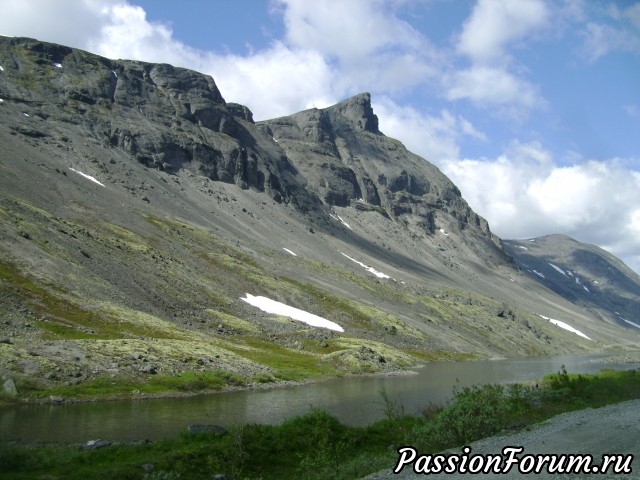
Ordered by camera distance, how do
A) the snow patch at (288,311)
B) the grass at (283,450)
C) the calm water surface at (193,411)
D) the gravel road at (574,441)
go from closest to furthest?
1. the gravel road at (574,441)
2. the grass at (283,450)
3. the calm water surface at (193,411)
4. the snow patch at (288,311)

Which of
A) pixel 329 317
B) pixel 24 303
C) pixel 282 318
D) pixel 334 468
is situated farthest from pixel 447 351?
pixel 334 468

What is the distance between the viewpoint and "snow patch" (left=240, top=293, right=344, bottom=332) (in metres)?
116

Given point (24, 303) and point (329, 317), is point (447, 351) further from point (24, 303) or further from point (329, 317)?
point (24, 303)

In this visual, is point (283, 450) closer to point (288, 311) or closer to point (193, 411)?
point (193, 411)

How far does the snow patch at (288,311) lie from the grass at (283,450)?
84.5 m

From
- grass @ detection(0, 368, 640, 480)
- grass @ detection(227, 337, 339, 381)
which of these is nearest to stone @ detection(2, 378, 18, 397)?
grass @ detection(0, 368, 640, 480)

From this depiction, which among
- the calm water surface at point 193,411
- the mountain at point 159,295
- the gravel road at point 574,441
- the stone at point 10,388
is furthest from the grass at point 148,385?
the gravel road at point 574,441

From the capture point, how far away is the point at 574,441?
21562mm

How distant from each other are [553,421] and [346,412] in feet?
69.7

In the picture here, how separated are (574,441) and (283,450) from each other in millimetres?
13264

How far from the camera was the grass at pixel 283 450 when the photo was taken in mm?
21281

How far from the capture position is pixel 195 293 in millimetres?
107125

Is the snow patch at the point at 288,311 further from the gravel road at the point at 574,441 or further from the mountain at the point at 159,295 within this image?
the gravel road at the point at 574,441

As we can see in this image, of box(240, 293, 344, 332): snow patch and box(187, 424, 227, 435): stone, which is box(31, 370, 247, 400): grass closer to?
box(187, 424, 227, 435): stone
